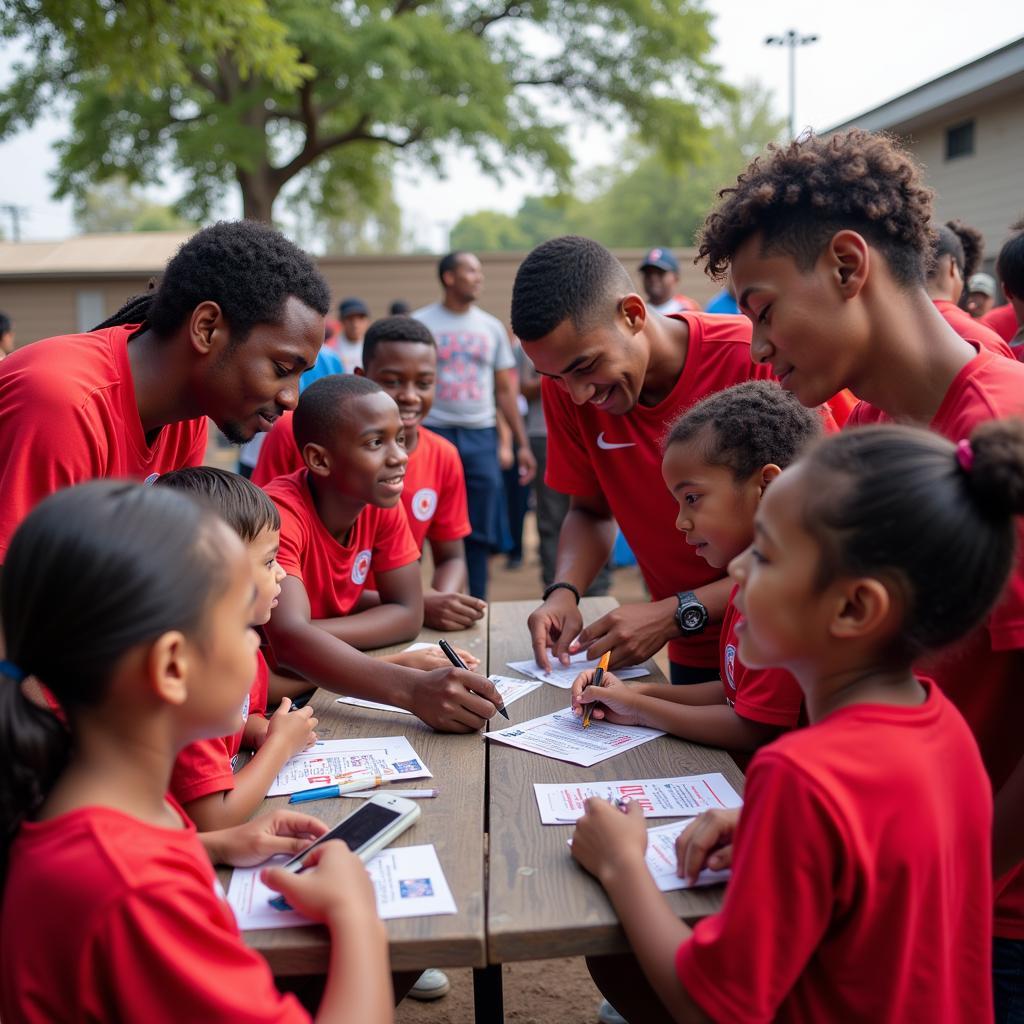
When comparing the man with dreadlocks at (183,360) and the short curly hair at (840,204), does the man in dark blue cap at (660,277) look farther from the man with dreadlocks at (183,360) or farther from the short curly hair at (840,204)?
the short curly hair at (840,204)

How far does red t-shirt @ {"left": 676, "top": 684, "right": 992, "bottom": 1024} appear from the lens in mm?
1211

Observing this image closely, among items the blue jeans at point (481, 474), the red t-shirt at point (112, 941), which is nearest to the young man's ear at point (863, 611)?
the red t-shirt at point (112, 941)

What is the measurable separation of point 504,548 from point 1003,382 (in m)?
5.18

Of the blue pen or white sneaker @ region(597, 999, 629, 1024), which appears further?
white sneaker @ region(597, 999, 629, 1024)

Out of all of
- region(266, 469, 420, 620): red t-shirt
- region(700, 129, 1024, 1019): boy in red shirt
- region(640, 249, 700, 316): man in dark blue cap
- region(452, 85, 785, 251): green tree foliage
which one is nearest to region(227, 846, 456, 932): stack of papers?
region(700, 129, 1024, 1019): boy in red shirt

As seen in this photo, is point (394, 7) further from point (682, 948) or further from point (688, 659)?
point (682, 948)

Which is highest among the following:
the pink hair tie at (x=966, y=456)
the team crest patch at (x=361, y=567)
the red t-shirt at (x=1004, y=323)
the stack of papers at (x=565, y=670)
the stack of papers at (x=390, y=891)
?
the red t-shirt at (x=1004, y=323)

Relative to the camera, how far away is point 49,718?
4.16 ft

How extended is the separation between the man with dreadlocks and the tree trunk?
47.4 feet

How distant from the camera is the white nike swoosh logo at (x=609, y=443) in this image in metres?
2.89

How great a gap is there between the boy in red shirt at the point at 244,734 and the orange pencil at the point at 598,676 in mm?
618

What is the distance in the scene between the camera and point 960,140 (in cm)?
1332

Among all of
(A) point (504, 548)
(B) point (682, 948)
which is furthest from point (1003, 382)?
(A) point (504, 548)

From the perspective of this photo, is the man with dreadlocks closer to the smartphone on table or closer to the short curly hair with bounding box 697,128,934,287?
the smartphone on table
